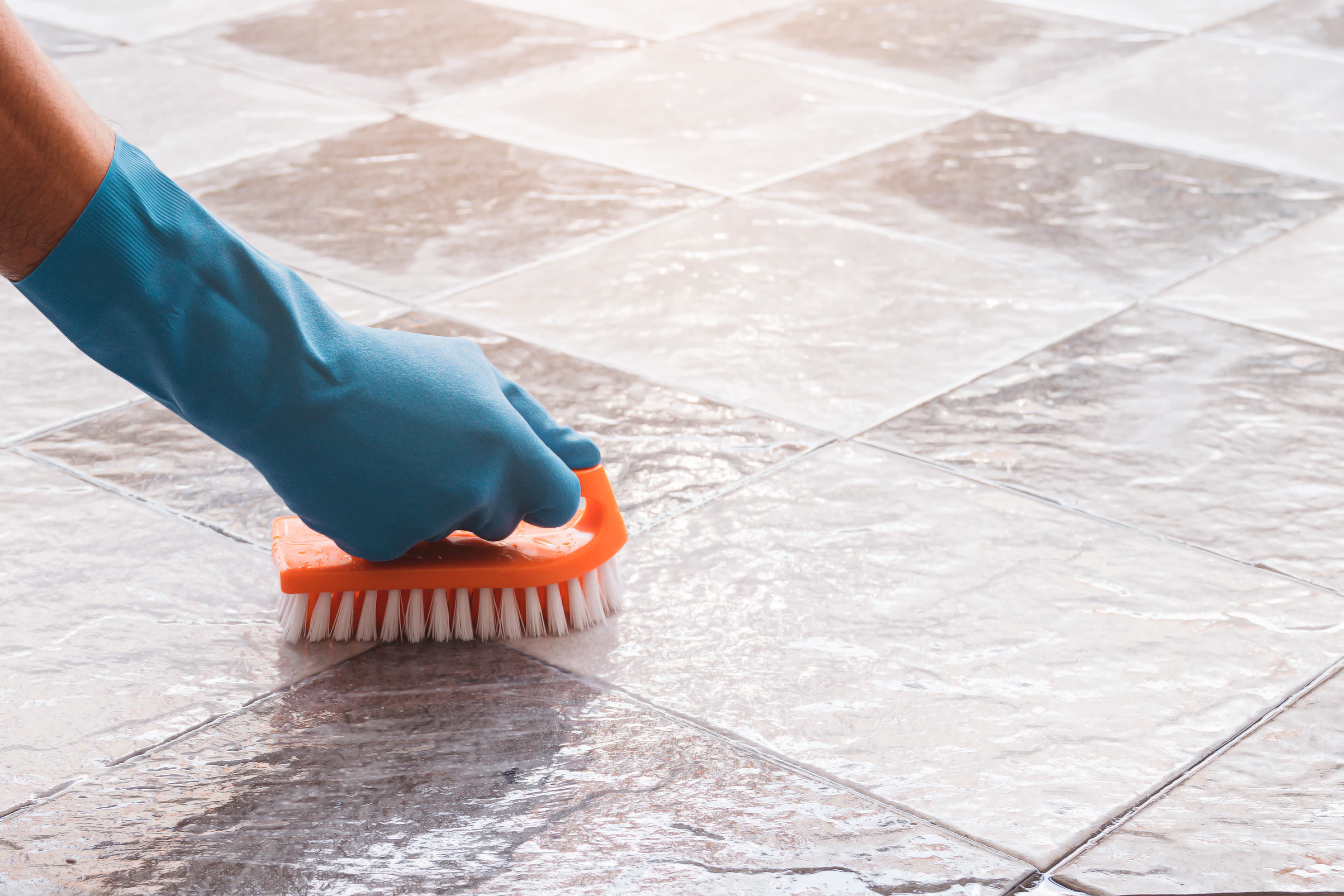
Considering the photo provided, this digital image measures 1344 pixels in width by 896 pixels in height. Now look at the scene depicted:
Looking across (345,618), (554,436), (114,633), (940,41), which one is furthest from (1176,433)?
(940,41)

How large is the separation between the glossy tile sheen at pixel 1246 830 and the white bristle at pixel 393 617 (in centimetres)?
68

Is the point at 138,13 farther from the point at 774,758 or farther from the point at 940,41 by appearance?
the point at 774,758

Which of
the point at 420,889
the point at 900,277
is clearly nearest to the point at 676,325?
the point at 900,277

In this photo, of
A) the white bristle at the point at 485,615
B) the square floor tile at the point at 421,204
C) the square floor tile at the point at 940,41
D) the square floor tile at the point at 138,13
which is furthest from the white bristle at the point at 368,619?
the square floor tile at the point at 138,13

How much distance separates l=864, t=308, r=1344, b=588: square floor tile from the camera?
1.68m

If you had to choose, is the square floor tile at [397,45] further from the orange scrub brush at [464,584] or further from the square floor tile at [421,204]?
the orange scrub brush at [464,584]

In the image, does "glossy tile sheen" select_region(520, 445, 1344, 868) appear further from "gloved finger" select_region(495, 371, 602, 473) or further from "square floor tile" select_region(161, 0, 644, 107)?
"square floor tile" select_region(161, 0, 644, 107)

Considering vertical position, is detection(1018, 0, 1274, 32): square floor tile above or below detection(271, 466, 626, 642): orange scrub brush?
above

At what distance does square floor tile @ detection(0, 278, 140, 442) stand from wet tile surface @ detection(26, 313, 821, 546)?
5 cm

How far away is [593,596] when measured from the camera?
4.91 ft

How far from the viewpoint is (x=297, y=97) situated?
10.5 feet

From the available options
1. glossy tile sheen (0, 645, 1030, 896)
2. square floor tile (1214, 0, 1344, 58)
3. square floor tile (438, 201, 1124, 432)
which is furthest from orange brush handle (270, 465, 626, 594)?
square floor tile (1214, 0, 1344, 58)

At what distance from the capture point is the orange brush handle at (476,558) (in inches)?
56.6

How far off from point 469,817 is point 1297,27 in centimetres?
329
